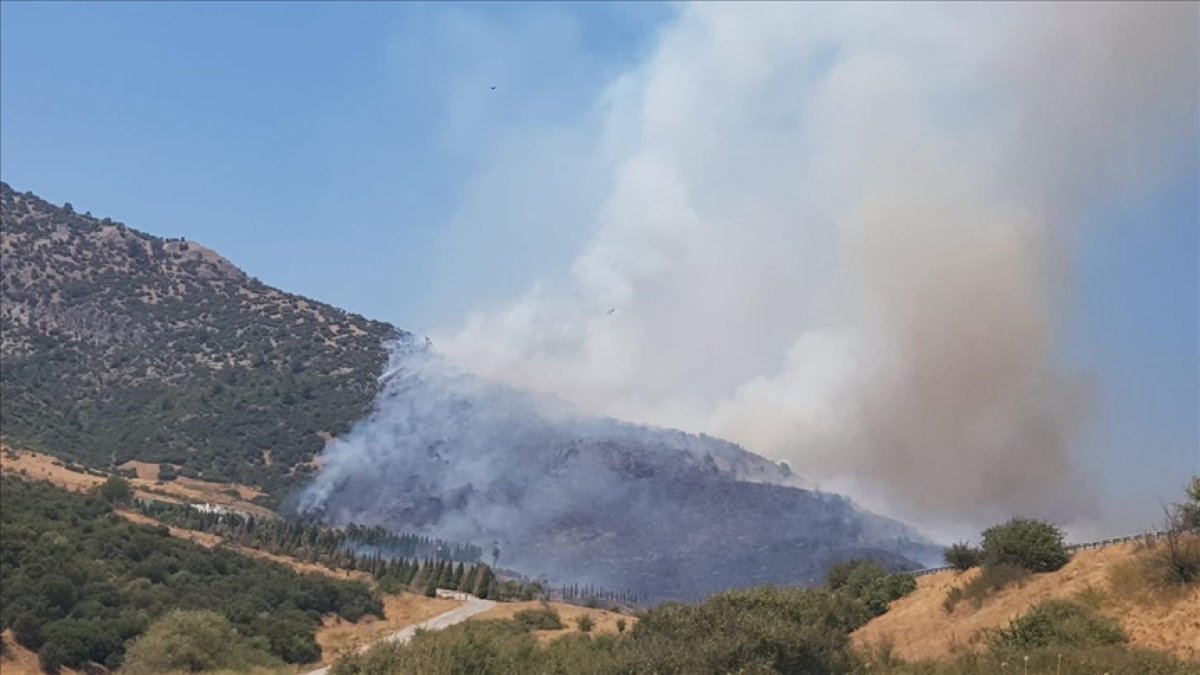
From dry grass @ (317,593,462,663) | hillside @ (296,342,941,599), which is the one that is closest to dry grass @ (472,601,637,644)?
dry grass @ (317,593,462,663)

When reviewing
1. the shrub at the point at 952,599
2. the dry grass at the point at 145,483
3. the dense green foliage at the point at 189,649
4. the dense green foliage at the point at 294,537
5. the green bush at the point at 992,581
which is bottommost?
the dense green foliage at the point at 189,649

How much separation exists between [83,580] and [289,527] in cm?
4762

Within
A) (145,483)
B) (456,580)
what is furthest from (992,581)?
(145,483)

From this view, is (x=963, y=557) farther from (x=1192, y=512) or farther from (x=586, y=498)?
(x=586, y=498)

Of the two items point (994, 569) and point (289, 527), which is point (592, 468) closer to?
point (289, 527)

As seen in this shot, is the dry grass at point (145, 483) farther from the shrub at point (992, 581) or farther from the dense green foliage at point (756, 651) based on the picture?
the shrub at point (992, 581)

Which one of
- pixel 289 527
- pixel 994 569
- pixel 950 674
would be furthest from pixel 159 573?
pixel 950 674

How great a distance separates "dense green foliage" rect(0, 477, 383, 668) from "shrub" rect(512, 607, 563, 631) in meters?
13.6

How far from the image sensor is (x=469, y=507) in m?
170

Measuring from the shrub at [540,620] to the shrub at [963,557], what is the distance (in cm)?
3032

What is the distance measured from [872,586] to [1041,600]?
11.5 m

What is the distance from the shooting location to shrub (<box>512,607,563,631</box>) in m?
64.5

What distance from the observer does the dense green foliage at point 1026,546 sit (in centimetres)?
3406

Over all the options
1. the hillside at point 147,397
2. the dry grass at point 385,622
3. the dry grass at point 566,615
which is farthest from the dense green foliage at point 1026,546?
the hillside at point 147,397
